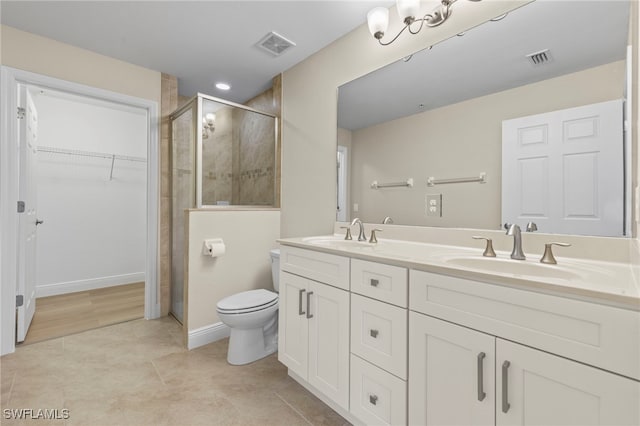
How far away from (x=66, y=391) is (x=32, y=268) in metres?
1.47

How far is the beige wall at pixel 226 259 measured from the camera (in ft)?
7.25

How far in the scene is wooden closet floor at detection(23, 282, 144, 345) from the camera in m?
2.44

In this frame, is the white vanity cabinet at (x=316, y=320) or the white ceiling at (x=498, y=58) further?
the white vanity cabinet at (x=316, y=320)

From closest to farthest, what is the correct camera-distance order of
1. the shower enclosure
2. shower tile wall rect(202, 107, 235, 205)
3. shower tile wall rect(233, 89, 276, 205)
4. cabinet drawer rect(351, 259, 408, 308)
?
1. cabinet drawer rect(351, 259, 408, 308)
2. the shower enclosure
3. shower tile wall rect(202, 107, 235, 205)
4. shower tile wall rect(233, 89, 276, 205)

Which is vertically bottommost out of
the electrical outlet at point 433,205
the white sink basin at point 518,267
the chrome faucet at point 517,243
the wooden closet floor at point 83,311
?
A: the wooden closet floor at point 83,311

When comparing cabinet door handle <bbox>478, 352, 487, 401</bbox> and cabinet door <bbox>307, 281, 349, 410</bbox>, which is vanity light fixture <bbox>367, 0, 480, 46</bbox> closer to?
cabinet door <bbox>307, 281, 349, 410</bbox>

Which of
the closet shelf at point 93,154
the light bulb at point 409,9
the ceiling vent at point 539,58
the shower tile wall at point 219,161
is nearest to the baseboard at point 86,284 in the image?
the closet shelf at point 93,154

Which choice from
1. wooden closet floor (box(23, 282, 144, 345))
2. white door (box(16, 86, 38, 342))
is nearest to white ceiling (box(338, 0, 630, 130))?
white door (box(16, 86, 38, 342))

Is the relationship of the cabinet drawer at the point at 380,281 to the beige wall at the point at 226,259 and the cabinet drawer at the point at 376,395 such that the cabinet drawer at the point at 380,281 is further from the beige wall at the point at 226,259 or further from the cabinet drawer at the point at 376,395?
the beige wall at the point at 226,259

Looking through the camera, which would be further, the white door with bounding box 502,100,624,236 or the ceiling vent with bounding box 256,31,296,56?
the ceiling vent with bounding box 256,31,296,56

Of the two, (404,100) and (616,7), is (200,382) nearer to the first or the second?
(404,100)

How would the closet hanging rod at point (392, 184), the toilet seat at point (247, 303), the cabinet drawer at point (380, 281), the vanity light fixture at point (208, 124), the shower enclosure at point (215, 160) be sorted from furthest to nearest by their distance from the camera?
the vanity light fixture at point (208, 124), the shower enclosure at point (215, 160), the toilet seat at point (247, 303), the closet hanging rod at point (392, 184), the cabinet drawer at point (380, 281)

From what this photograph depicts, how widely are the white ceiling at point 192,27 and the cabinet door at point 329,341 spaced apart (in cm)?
173

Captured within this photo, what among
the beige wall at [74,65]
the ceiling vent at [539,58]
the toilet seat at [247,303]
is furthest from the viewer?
the beige wall at [74,65]
